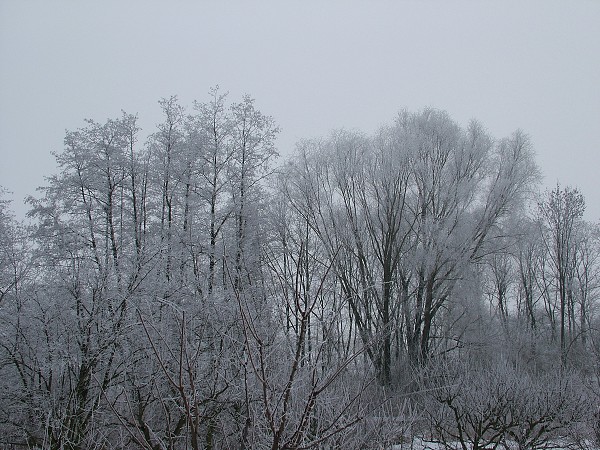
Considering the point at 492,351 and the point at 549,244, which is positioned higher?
the point at 549,244

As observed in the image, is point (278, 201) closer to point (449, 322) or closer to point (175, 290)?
point (449, 322)

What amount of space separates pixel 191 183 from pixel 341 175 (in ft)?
18.8

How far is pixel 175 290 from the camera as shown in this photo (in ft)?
34.5

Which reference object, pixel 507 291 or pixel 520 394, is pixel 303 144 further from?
pixel 507 291

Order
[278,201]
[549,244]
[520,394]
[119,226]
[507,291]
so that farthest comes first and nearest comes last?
[507,291] < [549,244] < [278,201] < [119,226] < [520,394]

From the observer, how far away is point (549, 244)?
2969 centimetres

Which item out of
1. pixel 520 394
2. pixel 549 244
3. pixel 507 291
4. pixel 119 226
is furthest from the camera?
pixel 507 291

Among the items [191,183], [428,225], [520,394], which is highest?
[191,183]

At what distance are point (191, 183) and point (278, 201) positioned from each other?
3.35 meters

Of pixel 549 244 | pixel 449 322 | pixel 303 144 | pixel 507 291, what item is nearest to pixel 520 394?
pixel 449 322

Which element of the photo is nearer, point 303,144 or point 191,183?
point 191,183

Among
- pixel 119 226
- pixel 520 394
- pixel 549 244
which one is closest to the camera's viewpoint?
pixel 520 394

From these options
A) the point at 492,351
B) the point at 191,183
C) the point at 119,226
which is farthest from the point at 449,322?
the point at 119,226

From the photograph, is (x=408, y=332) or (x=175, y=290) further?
(x=408, y=332)
